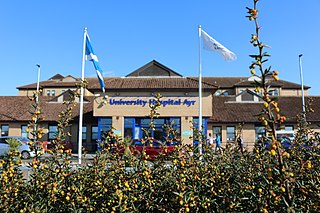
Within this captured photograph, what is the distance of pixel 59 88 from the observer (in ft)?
188

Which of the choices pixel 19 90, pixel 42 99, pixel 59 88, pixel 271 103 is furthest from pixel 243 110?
pixel 19 90

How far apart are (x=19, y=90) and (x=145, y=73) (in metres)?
41.0

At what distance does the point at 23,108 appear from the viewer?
31.3 metres

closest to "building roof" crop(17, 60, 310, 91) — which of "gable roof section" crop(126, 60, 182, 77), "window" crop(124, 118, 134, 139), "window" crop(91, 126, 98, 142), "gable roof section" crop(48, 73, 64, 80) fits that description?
"gable roof section" crop(126, 60, 182, 77)

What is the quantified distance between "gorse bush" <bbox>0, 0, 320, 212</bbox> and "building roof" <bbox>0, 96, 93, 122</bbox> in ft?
84.7

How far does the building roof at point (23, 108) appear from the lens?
29344 mm

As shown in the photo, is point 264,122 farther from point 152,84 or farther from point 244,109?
point 244,109

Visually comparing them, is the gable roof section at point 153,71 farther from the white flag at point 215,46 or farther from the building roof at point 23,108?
the white flag at point 215,46

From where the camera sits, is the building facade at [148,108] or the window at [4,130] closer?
the building facade at [148,108]

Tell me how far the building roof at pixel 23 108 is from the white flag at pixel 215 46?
1743 centimetres

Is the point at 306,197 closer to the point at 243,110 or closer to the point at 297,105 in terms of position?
the point at 243,110

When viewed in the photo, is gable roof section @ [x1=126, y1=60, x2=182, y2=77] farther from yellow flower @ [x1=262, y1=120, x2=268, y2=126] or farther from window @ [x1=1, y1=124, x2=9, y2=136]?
yellow flower @ [x1=262, y1=120, x2=268, y2=126]

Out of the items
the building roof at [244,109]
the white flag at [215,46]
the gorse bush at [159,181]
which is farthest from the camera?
the building roof at [244,109]

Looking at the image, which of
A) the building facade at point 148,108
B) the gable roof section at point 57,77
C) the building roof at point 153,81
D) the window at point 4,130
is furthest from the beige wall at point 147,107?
the gable roof section at point 57,77
